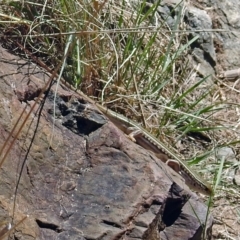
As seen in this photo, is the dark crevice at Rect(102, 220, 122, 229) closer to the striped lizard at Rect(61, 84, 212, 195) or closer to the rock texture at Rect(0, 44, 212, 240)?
the rock texture at Rect(0, 44, 212, 240)

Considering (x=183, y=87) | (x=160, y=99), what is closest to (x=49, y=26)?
(x=160, y=99)

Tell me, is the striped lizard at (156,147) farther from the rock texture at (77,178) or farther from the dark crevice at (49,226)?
the dark crevice at (49,226)

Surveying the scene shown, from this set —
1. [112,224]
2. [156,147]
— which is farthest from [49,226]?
[156,147]

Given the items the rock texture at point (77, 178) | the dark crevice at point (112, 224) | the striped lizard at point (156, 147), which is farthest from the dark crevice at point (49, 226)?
the striped lizard at point (156, 147)

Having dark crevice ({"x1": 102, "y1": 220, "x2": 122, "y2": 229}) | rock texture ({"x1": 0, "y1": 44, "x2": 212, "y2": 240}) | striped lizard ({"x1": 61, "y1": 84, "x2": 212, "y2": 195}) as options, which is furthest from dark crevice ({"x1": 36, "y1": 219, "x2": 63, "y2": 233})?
striped lizard ({"x1": 61, "y1": 84, "x2": 212, "y2": 195})

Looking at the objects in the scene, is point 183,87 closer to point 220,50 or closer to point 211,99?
point 211,99
